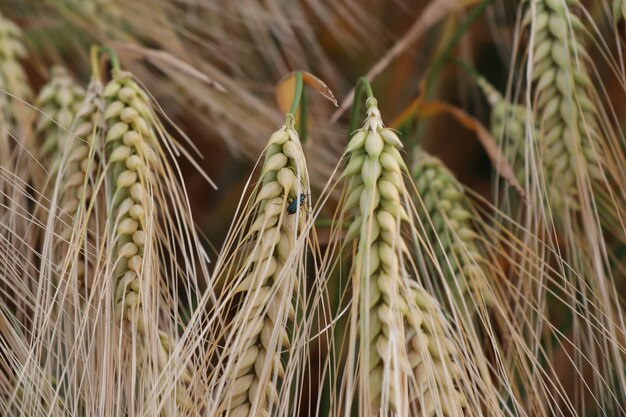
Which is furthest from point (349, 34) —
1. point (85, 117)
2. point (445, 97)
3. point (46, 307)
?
point (46, 307)

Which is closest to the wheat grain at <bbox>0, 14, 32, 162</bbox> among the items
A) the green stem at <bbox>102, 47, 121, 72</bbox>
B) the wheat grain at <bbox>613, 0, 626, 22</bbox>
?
the green stem at <bbox>102, 47, 121, 72</bbox>

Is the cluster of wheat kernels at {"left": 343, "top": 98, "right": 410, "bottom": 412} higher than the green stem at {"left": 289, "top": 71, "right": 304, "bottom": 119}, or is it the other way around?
the green stem at {"left": 289, "top": 71, "right": 304, "bottom": 119}

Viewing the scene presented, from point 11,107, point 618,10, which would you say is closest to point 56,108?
point 11,107

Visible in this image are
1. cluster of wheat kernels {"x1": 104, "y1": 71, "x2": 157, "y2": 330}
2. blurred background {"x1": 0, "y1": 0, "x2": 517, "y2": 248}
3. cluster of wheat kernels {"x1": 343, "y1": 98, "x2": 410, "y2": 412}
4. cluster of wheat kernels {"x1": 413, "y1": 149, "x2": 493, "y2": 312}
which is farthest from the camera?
blurred background {"x1": 0, "y1": 0, "x2": 517, "y2": 248}

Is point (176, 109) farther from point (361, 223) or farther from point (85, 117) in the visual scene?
point (361, 223)

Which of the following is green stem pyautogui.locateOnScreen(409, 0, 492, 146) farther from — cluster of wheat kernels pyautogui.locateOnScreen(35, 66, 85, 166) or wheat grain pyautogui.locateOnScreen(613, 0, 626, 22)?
cluster of wheat kernels pyautogui.locateOnScreen(35, 66, 85, 166)

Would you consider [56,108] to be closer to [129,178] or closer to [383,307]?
[129,178]

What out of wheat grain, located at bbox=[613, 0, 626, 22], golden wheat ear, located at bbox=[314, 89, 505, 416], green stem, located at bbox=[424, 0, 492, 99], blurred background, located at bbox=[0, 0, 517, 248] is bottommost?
golden wheat ear, located at bbox=[314, 89, 505, 416]
